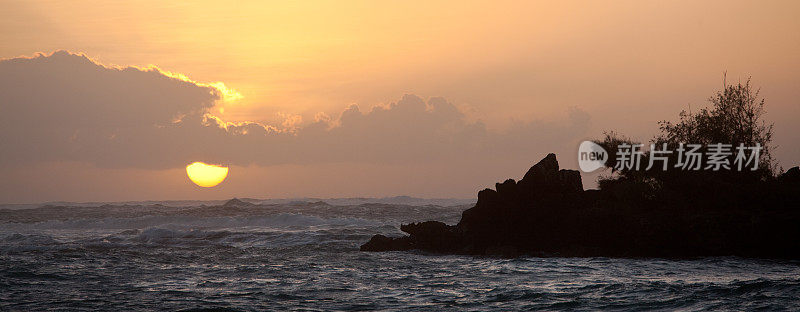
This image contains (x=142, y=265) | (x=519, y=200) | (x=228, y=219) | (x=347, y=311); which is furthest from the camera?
(x=228, y=219)

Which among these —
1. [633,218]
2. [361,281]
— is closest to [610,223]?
[633,218]

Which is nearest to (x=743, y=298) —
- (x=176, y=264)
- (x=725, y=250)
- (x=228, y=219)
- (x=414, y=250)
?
(x=725, y=250)

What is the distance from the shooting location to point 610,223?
114ft

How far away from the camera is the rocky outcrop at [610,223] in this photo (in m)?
32.7

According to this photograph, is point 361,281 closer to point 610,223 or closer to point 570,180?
point 610,223

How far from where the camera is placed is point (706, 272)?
2597cm

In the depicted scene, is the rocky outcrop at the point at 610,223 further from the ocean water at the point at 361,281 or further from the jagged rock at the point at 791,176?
the ocean water at the point at 361,281

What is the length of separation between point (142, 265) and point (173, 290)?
8.89 m

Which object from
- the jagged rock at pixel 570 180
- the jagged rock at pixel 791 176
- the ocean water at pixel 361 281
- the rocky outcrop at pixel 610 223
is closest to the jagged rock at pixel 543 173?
the rocky outcrop at pixel 610 223

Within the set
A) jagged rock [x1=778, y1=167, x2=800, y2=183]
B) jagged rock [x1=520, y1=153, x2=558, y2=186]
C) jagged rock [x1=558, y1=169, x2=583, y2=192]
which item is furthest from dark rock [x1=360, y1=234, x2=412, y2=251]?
jagged rock [x1=778, y1=167, x2=800, y2=183]

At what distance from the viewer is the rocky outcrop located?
32.7 meters

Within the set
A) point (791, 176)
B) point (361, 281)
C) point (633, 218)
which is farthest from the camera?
point (791, 176)

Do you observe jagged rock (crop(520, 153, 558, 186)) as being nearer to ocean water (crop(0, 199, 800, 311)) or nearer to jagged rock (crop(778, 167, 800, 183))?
ocean water (crop(0, 199, 800, 311))

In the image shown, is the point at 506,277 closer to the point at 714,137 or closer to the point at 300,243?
the point at 300,243
